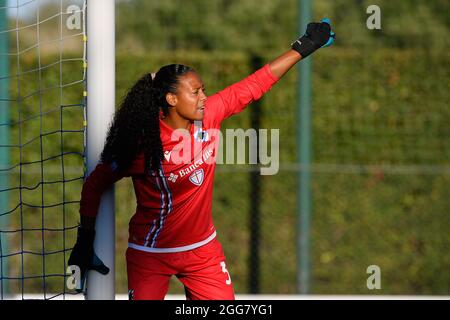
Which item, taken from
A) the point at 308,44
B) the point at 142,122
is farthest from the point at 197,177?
the point at 308,44

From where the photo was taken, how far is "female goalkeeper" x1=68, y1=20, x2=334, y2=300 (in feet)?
13.0

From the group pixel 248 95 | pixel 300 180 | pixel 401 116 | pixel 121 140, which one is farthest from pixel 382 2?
pixel 121 140

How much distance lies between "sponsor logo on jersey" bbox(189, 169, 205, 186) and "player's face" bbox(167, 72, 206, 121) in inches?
10.0

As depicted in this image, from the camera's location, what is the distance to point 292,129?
7.45m

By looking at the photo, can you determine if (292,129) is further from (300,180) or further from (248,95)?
(248,95)

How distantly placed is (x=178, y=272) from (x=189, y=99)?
33.3 inches

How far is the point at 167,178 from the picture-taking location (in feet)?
13.0

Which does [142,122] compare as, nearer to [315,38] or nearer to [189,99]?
[189,99]
